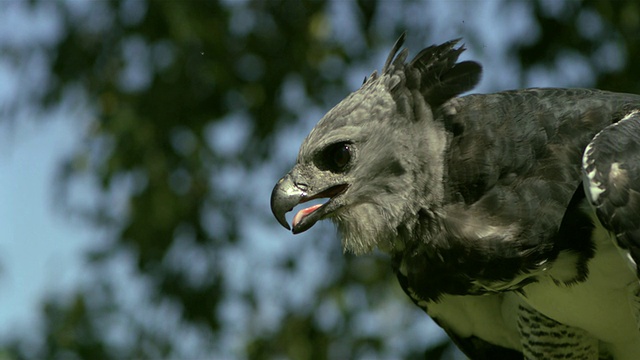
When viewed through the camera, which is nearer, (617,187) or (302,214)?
(617,187)

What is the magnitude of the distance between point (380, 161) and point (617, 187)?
0.62 meters

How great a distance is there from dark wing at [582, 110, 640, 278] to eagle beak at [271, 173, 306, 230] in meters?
0.75

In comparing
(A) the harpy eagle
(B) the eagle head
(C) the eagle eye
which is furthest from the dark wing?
(C) the eagle eye

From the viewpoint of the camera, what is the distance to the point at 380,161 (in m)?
2.54

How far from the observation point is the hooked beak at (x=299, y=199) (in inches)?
99.3

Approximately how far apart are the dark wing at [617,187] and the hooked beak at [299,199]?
2.16 ft

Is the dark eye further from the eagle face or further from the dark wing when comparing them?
the dark wing

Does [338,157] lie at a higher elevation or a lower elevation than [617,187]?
higher

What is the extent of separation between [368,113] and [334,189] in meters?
0.23

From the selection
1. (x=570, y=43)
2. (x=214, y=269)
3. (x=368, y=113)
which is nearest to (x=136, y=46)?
(x=214, y=269)

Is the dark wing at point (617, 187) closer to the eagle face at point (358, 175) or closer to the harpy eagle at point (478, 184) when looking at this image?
the harpy eagle at point (478, 184)

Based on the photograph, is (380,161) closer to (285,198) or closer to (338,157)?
(338,157)

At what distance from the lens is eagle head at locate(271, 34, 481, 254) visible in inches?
98.7

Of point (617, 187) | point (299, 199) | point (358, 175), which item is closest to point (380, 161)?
point (358, 175)
